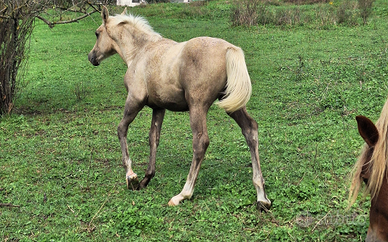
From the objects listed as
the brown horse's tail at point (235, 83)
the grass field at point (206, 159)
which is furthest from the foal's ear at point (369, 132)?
the brown horse's tail at point (235, 83)

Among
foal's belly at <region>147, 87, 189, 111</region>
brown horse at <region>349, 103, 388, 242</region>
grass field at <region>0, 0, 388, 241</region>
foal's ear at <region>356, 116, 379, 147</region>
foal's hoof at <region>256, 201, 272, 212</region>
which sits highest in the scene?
foal's ear at <region>356, 116, 379, 147</region>

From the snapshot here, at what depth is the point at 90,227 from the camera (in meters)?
4.57

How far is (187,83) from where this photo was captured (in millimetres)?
4914

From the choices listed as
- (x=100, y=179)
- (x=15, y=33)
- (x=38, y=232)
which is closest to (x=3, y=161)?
(x=100, y=179)

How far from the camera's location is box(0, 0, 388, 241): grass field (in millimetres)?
4414

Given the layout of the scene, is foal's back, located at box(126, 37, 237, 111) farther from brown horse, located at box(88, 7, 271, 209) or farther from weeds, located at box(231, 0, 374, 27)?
weeds, located at box(231, 0, 374, 27)

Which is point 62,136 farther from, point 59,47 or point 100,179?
point 59,47

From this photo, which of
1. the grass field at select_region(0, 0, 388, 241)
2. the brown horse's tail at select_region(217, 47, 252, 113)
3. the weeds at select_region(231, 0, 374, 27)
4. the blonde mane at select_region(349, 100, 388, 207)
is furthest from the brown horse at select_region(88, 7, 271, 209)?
the weeds at select_region(231, 0, 374, 27)

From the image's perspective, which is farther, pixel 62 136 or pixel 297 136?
pixel 62 136

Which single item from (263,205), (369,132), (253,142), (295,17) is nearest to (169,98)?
(253,142)

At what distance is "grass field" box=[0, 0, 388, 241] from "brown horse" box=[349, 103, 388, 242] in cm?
109

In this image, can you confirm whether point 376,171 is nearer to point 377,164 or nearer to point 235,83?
point 377,164

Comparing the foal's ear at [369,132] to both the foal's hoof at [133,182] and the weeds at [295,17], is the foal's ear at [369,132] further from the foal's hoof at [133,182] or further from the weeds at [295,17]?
the weeds at [295,17]

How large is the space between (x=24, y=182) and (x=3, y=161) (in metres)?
1.10
